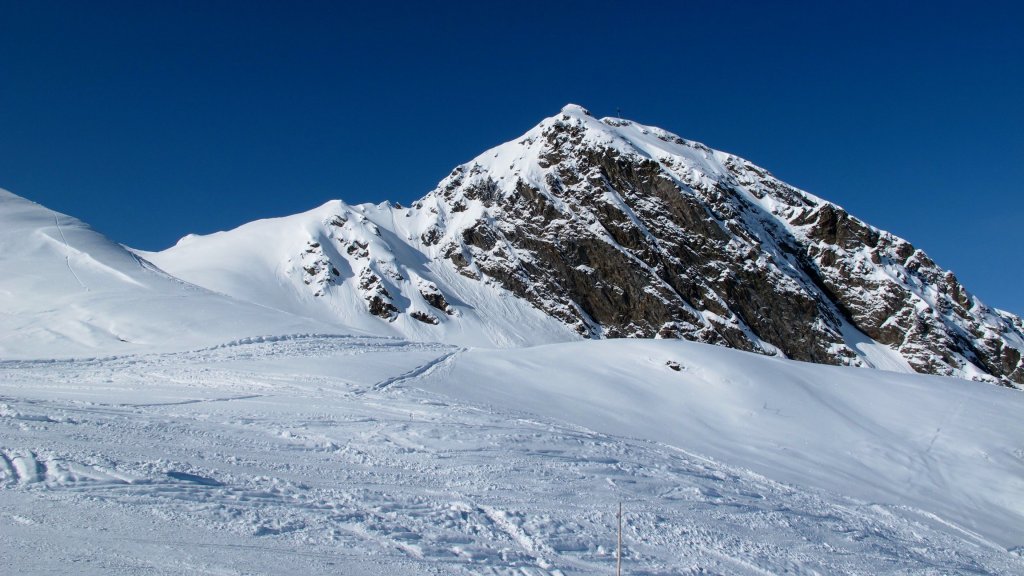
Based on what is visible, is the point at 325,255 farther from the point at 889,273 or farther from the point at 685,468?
the point at 889,273

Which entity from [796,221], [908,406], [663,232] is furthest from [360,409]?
[796,221]

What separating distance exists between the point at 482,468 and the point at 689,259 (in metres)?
78.4

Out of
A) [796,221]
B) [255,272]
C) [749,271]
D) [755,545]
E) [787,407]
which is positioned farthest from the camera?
[796,221]

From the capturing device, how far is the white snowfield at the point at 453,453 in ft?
22.3

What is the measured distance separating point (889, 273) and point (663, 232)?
3043cm

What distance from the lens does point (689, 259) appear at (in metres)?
85.1

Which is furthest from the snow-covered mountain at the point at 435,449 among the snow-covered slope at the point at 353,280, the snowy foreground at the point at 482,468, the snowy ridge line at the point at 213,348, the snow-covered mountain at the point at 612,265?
the snow-covered mountain at the point at 612,265

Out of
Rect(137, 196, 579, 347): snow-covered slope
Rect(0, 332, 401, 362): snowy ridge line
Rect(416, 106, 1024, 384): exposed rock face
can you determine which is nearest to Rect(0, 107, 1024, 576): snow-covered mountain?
Rect(0, 332, 401, 362): snowy ridge line

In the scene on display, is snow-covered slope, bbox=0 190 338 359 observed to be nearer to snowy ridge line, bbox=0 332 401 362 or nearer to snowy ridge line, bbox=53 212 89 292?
snowy ridge line, bbox=53 212 89 292

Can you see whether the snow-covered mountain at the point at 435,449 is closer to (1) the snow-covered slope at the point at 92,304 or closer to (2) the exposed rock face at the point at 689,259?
(1) the snow-covered slope at the point at 92,304

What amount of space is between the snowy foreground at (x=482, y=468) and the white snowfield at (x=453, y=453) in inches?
2.1

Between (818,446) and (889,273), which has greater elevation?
(889,273)

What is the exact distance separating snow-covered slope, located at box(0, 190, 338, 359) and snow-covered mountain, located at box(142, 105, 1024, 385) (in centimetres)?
3201

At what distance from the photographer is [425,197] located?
322ft
